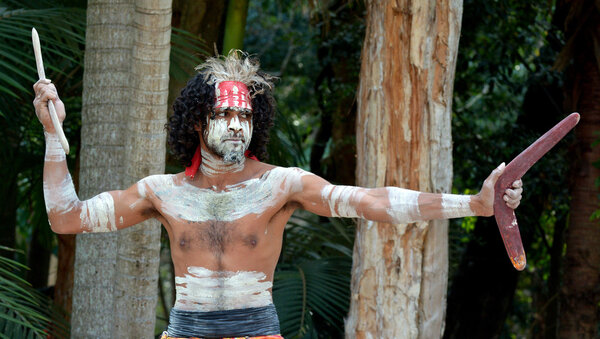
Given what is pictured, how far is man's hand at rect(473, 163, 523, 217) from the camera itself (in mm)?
2939

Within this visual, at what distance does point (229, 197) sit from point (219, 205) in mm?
51

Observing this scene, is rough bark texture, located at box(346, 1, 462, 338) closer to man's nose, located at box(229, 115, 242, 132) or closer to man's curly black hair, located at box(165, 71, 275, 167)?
man's curly black hair, located at box(165, 71, 275, 167)

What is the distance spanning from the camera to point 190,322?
3.35m

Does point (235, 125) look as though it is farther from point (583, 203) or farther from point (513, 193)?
point (583, 203)

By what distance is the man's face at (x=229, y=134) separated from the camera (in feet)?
11.1

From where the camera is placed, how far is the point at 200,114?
11.5 feet

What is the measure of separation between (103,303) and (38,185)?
94.0 inches

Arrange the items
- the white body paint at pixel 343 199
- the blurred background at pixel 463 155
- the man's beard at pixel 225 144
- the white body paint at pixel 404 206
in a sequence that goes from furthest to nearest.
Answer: the blurred background at pixel 463 155 → the man's beard at pixel 225 144 → the white body paint at pixel 343 199 → the white body paint at pixel 404 206

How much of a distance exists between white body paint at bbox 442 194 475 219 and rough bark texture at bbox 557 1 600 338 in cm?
429

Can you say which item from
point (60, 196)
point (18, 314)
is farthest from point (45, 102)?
point (18, 314)

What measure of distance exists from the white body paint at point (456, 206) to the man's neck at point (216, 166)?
84 cm

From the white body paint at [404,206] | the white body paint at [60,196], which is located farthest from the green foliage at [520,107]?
the white body paint at [60,196]

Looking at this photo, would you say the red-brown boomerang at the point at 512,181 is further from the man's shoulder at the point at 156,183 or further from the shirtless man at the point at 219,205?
the man's shoulder at the point at 156,183

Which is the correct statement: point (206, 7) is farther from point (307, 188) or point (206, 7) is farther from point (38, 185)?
point (307, 188)
